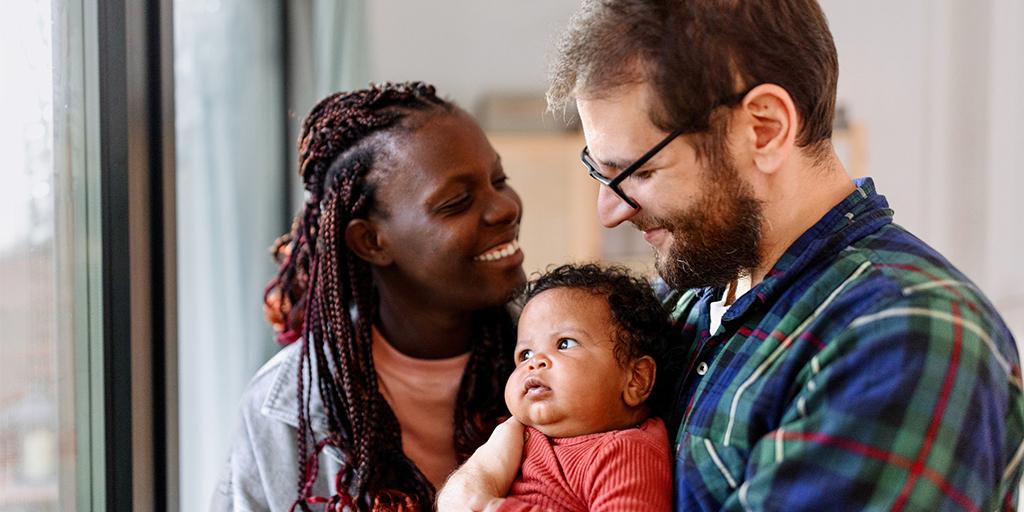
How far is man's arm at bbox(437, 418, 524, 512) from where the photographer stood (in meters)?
1.43

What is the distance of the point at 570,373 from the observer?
1497mm

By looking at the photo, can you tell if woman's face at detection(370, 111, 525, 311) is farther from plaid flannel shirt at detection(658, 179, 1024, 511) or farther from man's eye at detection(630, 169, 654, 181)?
plaid flannel shirt at detection(658, 179, 1024, 511)

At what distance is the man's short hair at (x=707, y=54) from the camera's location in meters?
1.31

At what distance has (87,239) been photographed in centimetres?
164

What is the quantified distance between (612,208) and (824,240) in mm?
295

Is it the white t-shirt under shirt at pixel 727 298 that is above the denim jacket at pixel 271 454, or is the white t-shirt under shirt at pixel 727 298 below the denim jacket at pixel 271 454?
above

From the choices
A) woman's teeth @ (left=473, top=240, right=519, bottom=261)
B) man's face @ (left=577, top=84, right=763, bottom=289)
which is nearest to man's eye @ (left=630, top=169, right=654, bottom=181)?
man's face @ (left=577, top=84, right=763, bottom=289)

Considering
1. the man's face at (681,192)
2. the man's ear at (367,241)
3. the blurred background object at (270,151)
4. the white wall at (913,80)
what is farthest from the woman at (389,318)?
the white wall at (913,80)

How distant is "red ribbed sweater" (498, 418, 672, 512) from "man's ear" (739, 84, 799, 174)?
1.35 ft

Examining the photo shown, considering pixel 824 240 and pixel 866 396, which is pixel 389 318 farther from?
pixel 866 396

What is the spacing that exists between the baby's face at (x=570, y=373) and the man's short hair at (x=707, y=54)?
35 centimetres

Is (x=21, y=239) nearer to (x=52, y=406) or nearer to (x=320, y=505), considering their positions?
(x=52, y=406)

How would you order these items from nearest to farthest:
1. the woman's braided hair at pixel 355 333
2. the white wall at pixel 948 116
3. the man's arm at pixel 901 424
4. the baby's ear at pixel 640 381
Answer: the man's arm at pixel 901 424, the baby's ear at pixel 640 381, the woman's braided hair at pixel 355 333, the white wall at pixel 948 116

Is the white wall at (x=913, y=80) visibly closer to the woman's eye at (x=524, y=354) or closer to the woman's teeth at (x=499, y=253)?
the woman's teeth at (x=499, y=253)
